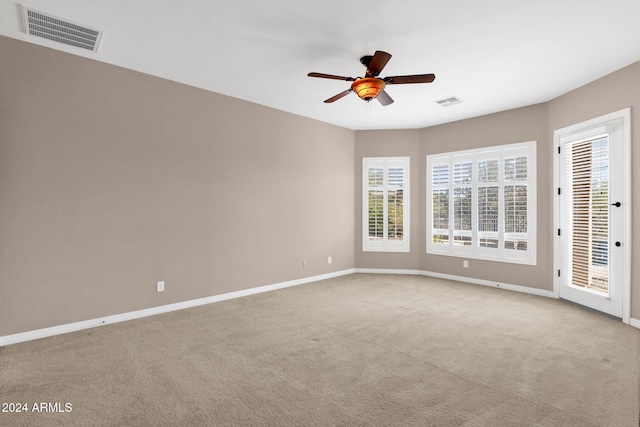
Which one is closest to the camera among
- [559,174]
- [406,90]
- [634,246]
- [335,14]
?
[335,14]

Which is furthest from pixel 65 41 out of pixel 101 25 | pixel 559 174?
pixel 559 174

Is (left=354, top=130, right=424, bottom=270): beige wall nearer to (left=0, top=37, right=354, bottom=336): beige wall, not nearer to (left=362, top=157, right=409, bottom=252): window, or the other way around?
(left=362, top=157, right=409, bottom=252): window

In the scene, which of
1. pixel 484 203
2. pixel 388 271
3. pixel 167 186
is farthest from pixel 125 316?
pixel 484 203

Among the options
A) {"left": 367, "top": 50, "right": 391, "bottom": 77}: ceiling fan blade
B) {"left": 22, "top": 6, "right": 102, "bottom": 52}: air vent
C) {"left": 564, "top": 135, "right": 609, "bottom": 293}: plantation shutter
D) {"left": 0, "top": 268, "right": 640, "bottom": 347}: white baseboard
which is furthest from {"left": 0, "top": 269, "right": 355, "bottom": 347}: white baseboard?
{"left": 564, "top": 135, "right": 609, "bottom": 293}: plantation shutter

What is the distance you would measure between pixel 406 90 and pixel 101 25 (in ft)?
11.9

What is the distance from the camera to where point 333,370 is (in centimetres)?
280

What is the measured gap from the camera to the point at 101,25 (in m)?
3.15

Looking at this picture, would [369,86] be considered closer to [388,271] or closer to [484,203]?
[484,203]

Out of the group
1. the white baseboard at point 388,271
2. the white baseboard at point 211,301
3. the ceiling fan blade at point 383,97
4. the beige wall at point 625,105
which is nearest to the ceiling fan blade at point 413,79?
the ceiling fan blade at point 383,97

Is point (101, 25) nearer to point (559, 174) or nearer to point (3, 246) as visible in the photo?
point (3, 246)

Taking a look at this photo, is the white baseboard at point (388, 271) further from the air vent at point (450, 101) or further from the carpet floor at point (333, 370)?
the air vent at point (450, 101)

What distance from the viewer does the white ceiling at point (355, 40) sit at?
2863mm

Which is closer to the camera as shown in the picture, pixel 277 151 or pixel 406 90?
pixel 406 90

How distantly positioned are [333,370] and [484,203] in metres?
4.49
